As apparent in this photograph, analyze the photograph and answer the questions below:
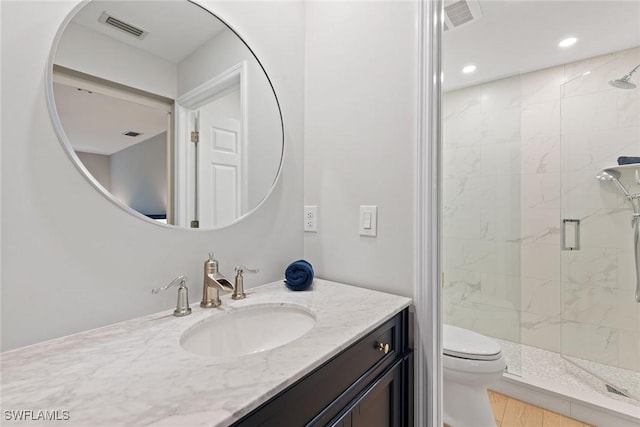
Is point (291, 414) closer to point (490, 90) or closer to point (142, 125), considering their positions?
point (142, 125)

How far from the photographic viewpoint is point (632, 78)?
192 centimetres

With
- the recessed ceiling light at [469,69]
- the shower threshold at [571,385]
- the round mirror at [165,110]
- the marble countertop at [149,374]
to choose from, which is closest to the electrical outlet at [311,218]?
the round mirror at [165,110]

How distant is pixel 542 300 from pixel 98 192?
286 cm

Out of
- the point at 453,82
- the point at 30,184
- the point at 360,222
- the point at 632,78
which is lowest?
the point at 360,222

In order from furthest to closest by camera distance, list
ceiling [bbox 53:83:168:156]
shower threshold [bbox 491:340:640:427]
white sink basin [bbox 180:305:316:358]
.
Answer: shower threshold [bbox 491:340:640:427] < white sink basin [bbox 180:305:316:358] < ceiling [bbox 53:83:168:156]

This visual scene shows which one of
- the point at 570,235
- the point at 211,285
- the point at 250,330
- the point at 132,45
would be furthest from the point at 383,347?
the point at 570,235

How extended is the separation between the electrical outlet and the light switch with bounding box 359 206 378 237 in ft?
0.76

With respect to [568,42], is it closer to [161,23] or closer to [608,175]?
[608,175]

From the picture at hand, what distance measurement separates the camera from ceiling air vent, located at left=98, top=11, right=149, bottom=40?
2.61 feet

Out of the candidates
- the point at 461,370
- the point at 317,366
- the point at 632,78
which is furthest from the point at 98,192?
the point at 632,78

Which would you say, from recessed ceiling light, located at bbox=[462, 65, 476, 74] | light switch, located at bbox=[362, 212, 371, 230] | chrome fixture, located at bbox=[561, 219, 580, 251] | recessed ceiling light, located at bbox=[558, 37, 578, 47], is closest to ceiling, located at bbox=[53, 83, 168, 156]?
light switch, located at bbox=[362, 212, 371, 230]

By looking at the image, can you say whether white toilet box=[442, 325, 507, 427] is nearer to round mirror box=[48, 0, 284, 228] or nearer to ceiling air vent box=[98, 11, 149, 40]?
round mirror box=[48, 0, 284, 228]

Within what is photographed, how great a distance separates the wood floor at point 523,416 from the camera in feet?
5.08

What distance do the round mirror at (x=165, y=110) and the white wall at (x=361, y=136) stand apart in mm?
242
